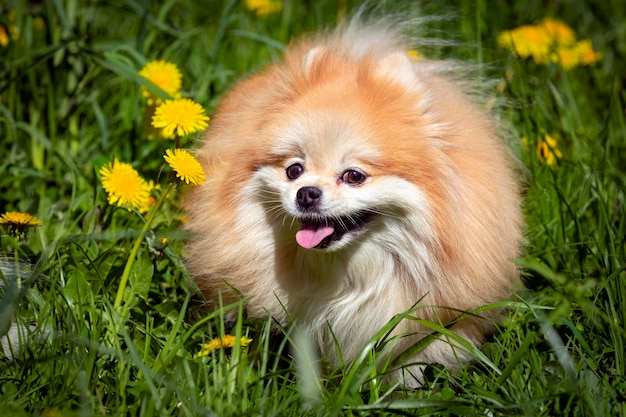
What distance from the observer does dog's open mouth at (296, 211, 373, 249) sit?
2850 millimetres

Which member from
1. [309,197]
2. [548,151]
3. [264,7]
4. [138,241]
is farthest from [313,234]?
[264,7]

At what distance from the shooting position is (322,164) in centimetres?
283

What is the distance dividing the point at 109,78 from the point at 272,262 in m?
2.06

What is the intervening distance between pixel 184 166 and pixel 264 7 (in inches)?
121

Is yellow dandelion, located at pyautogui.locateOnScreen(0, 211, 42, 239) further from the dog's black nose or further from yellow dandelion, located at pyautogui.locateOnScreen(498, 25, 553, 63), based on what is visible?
yellow dandelion, located at pyautogui.locateOnScreen(498, 25, 553, 63)

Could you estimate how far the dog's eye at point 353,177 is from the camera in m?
2.79

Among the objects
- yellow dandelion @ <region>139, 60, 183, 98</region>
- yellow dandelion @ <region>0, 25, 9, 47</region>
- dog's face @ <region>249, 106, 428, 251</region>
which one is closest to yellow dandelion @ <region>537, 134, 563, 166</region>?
dog's face @ <region>249, 106, 428, 251</region>

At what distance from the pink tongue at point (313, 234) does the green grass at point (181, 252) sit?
13.9 inches

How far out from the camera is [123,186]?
3076 millimetres

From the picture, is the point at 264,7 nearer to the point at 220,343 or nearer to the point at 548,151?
the point at 548,151

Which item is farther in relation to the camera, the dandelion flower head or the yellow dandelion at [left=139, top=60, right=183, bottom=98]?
the dandelion flower head

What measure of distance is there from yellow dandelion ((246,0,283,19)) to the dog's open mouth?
9.65 feet

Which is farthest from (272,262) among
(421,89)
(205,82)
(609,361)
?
(205,82)

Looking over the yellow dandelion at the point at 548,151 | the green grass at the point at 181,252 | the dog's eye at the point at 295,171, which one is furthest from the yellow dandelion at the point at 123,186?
the yellow dandelion at the point at 548,151
